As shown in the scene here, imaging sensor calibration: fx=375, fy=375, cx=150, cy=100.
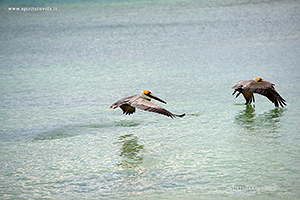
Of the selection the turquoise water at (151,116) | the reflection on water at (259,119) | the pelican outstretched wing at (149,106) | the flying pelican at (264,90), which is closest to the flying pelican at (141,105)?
the pelican outstretched wing at (149,106)

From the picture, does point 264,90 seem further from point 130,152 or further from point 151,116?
point 130,152

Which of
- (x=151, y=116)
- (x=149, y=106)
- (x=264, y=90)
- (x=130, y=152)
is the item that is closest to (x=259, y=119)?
(x=264, y=90)

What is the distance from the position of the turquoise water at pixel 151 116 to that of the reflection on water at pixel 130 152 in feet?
0.07

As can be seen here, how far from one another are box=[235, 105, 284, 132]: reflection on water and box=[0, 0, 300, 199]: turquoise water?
0.06ft

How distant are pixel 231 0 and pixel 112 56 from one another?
14819 millimetres

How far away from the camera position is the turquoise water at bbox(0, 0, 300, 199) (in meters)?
4.74

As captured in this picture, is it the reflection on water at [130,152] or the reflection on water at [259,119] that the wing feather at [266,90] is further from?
the reflection on water at [130,152]

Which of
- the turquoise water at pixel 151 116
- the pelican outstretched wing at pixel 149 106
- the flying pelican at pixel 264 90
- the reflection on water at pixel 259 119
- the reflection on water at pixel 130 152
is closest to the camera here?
the turquoise water at pixel 151 116

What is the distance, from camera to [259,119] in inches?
277

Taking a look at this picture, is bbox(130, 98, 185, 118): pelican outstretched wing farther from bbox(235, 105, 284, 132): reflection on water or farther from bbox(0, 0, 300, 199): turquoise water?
bbox(235, 105, 284, 132): reflection on water

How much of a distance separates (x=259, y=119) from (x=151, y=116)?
2.10m

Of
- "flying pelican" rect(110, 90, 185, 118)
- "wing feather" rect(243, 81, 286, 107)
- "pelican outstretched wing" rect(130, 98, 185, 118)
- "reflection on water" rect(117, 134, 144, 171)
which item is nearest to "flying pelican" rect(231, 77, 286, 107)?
"wing feather" rect(243, 81, 286, 107)

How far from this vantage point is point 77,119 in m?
7.36

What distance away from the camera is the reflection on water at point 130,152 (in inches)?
208
